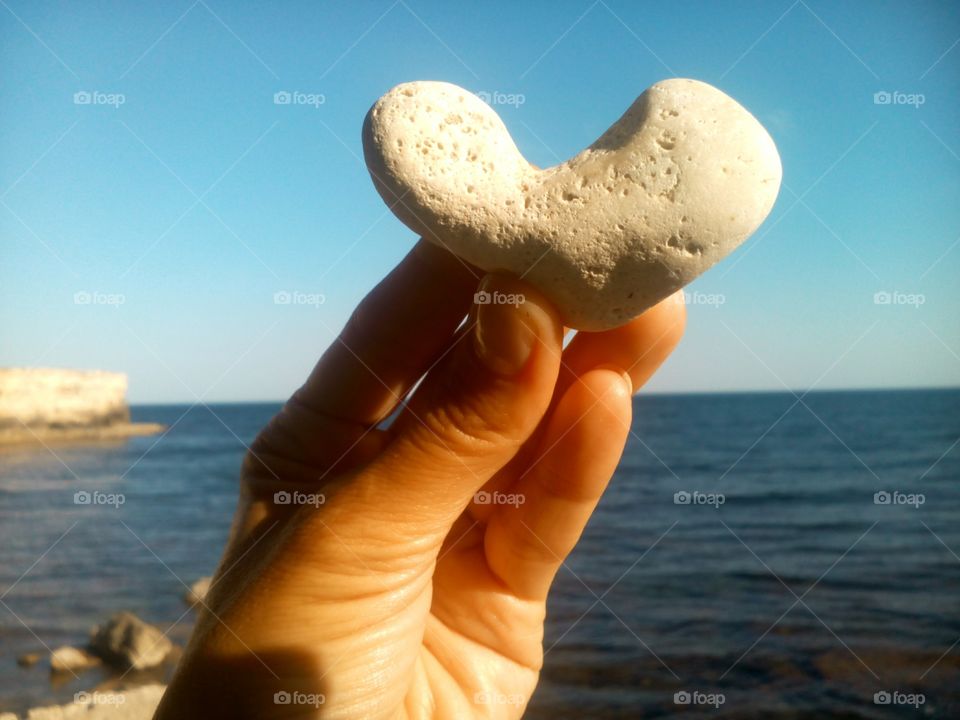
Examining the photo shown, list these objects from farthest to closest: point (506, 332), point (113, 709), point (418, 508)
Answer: point (113, 709), point (418, 508), point (506, 332)

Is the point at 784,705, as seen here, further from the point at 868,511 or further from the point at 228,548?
the point at 868,511

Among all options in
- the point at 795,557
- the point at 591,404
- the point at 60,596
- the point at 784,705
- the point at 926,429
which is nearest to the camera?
the point at 591,404

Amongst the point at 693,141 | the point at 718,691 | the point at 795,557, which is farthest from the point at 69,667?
the point at 795,557

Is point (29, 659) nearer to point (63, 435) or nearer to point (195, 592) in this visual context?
point (195, 592)

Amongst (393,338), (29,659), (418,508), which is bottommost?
(29,659)

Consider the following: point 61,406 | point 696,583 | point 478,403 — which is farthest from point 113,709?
point 61,406
